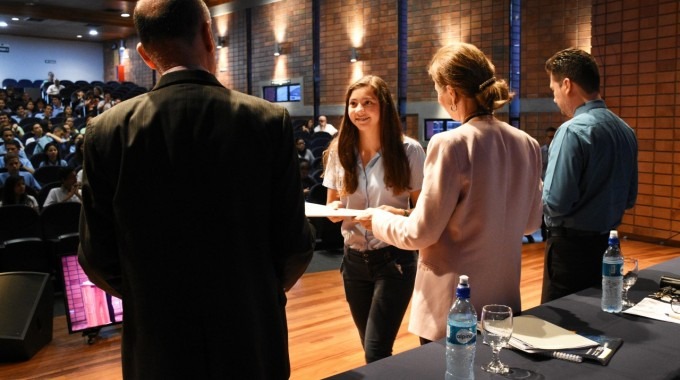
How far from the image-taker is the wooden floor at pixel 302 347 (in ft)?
12.2

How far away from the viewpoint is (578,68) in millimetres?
2648

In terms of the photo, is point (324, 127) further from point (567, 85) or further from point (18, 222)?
point (567, 85)

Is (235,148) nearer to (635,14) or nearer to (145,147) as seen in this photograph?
(145,147)

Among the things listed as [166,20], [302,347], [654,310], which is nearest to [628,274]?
[654,310]

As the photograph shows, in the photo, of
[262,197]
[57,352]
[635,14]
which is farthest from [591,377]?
[635,14]

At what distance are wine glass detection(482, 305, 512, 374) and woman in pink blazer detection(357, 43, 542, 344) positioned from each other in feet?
0.71

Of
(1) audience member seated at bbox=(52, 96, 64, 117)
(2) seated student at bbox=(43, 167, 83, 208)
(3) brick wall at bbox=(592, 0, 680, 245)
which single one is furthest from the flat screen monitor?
(1) audience member seated at bbox=(52, 96, 64, 117)

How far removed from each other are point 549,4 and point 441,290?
8822 millimetres

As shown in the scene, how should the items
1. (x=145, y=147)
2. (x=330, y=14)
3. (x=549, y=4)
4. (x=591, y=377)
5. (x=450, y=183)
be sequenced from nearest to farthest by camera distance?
(x=145, y=147) → (x=591, y=377) → (x=450, y=183) → (x=549, y=4) → (x=330, y=14)

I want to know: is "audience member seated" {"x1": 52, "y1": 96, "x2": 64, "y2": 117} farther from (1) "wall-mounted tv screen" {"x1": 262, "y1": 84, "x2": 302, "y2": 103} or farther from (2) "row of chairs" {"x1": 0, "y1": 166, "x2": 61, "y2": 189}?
(2) "row of chairs" {"x1": 0, "y1": 166, "x2": 61, "y2": 189}

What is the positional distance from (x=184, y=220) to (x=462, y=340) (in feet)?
2.25

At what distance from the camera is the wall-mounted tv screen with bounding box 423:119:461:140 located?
37.7 ft

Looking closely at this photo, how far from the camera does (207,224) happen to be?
123 cm

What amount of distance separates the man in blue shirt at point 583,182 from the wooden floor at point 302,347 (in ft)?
5.18
